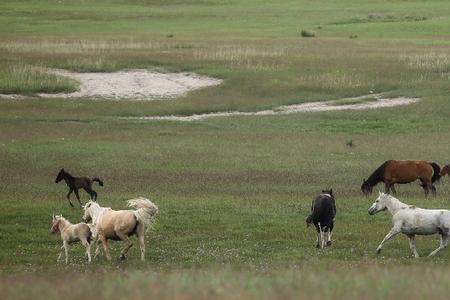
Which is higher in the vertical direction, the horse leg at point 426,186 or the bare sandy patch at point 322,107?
the horse leg at point 426,186

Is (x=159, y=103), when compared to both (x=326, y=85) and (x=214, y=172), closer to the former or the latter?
(x=326, y=85)

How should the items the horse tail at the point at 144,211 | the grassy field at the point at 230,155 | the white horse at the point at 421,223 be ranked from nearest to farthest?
the grassy field at the point at 230,155, the horse tail at the point at 144,211, the white horse at the point at 421,223

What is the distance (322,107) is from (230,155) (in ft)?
43.7

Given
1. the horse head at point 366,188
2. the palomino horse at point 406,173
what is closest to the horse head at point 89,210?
the horse head at point 366,188

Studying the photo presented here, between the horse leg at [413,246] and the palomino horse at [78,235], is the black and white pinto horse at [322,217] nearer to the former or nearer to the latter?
the horse leg at [413,246]

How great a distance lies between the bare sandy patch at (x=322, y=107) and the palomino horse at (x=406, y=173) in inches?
666

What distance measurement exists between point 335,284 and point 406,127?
3094 centimetres

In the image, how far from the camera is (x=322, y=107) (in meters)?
46.9

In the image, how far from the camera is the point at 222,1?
114812 millimetres

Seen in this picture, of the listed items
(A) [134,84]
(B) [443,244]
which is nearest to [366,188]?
(B) [443,244]

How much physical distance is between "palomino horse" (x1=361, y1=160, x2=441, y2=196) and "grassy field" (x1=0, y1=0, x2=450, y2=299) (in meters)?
0.62

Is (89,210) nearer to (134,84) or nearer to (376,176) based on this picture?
(376,176)

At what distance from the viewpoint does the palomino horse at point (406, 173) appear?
27.9 meters

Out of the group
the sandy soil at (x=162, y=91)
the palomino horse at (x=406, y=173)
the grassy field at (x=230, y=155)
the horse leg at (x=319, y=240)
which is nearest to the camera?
the grassy field at (x=230, y=155)
